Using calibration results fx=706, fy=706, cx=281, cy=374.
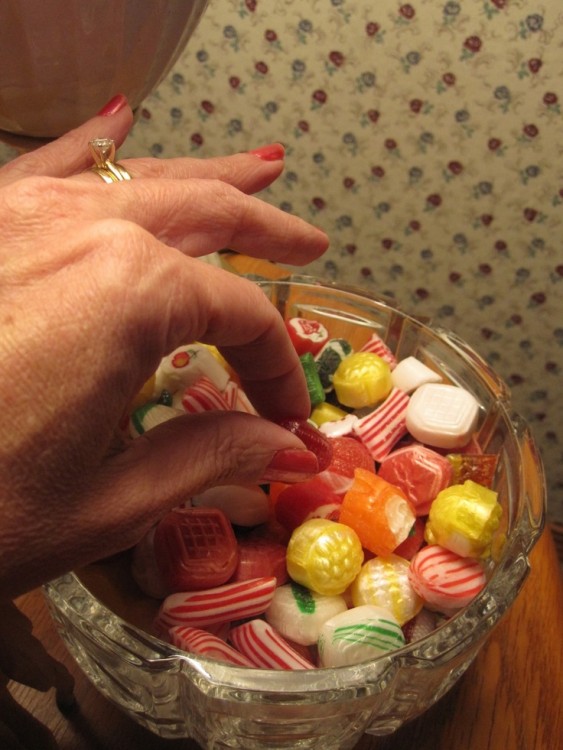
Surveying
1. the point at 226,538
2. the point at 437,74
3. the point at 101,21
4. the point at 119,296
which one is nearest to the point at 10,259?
the point at 119,296

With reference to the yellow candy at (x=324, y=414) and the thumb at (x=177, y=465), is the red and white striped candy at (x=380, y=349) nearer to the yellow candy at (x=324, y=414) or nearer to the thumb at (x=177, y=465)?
the yellow candy at (x=324, y=414)

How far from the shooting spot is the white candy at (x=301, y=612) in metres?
0.58

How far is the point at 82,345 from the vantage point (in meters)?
0.32

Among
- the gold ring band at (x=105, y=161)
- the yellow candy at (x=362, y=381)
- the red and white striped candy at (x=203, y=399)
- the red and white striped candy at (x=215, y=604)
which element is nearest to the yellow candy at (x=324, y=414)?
the yellow candy at (x=362, y=381)

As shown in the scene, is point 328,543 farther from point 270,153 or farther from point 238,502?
point 270,153

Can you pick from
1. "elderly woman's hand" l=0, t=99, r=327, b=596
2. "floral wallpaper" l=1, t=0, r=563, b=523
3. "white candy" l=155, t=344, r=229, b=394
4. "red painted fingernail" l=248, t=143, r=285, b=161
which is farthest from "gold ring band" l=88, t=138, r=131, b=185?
"floral wallpaper" l=1, t=0, r=563, b=523

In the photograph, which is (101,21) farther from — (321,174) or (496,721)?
(321,174)

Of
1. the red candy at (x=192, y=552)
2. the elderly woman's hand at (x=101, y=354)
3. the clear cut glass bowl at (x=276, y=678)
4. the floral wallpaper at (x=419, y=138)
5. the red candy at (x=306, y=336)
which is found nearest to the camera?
the elderly woman's hand at (x=101, y=354)

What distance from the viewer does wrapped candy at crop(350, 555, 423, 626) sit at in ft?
1.95

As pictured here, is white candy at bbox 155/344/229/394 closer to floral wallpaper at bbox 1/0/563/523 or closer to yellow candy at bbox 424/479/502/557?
yellow candy at bbox 424/479/502/557

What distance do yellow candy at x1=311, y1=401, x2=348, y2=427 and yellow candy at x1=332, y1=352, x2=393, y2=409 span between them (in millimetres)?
14

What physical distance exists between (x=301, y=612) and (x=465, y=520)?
0.16 metres

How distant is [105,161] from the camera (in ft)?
1.62

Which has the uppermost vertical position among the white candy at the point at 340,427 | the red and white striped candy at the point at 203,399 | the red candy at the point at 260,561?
the red and white striped candy at the point at 203,399
